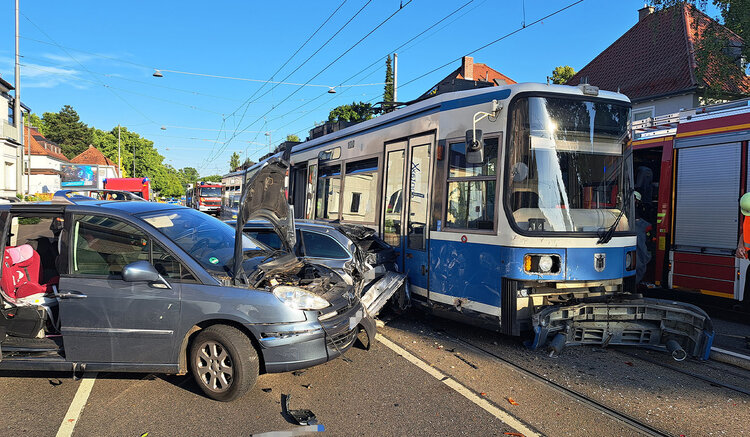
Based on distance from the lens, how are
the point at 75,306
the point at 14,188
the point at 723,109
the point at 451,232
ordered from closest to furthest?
the point at 75,306 → the point at 451,232 → the point at 723,109 → the point at 14,188

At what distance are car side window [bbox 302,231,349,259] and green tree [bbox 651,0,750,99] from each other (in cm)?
1039

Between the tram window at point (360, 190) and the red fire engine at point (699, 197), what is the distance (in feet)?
13.2

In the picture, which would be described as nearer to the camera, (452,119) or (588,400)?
(588,400)

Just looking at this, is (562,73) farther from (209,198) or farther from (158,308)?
(158,308)

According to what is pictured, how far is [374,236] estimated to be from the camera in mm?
7582

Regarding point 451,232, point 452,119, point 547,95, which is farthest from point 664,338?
point 452,119

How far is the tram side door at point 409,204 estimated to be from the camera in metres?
6.78

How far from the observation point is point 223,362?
4.14 meters

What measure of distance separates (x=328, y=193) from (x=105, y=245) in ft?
19.5

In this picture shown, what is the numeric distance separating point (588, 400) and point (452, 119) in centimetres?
372

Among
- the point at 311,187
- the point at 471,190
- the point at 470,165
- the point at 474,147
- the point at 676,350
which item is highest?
the point at 474,147

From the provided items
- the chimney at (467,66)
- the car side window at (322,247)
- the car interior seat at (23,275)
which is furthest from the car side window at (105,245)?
the chimney at (467,66)

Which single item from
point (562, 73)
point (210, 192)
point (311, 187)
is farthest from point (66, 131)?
point (311, 187)

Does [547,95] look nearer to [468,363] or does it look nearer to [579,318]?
[579,318]
